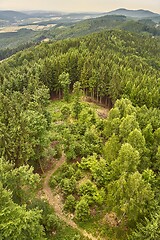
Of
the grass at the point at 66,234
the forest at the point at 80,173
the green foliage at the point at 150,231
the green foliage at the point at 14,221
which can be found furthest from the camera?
the grass at the point at 66,234

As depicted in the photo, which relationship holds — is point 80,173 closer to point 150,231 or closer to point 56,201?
point 56,201

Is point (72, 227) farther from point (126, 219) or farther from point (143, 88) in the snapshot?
point (143, 88)

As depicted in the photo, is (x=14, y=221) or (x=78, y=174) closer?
(x=14, y=221)

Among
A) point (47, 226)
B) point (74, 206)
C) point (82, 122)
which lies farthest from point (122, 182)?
point (82, 122)

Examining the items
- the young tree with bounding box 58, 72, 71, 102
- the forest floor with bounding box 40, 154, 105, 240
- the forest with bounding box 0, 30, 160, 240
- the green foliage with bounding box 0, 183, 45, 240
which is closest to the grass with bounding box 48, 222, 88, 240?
the forest with bounding box 0, 30, 160, 240

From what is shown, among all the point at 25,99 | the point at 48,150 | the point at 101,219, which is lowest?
the point at 101,219

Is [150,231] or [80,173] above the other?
[150,231]

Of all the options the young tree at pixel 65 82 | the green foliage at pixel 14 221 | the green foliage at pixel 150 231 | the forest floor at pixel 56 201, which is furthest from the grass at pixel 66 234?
the young tree at pixel 65 82

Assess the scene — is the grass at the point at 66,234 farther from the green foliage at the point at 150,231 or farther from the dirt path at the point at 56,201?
the green foliage at the point at 150,231

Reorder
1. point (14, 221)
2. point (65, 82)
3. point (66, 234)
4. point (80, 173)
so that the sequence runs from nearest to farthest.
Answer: point (14, 221)
point (66, 234)
point (80, 173)
point (65, 82)

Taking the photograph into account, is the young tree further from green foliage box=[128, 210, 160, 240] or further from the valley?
green foliage box=[128, 210, 160, 240]

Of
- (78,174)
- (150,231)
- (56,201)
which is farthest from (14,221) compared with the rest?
(78,174)
